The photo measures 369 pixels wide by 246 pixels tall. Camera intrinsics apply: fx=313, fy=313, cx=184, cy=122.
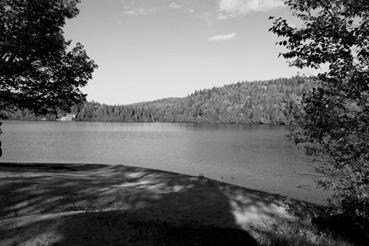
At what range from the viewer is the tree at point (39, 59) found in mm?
20750

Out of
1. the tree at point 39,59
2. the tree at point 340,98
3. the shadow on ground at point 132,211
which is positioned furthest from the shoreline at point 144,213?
the tree at point 39,59

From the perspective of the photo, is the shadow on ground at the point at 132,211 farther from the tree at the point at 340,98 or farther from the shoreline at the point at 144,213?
the tree at the point at 340,98

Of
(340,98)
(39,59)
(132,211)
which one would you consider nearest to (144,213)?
(132,211)

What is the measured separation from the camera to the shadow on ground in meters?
8.30

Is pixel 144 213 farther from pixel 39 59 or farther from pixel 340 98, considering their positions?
pixel 39 59

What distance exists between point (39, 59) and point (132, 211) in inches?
677

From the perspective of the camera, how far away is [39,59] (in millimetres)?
23094

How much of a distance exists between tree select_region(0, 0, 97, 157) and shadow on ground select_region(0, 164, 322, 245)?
6.52 metres

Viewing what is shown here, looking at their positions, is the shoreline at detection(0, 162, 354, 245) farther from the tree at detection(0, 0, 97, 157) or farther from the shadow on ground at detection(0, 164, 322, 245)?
the tree at detection(0, 0, 97, 157)

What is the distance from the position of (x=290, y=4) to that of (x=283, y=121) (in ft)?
14.2

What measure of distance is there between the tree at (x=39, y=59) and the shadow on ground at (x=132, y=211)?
6516mm

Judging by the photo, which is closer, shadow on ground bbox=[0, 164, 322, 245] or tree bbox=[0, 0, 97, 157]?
shadow on ground bbox=[0, 164, 322, 245]

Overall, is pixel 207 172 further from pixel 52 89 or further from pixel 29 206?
pixel 29 206

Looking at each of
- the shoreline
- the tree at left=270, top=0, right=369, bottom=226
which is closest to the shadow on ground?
the shoreline
